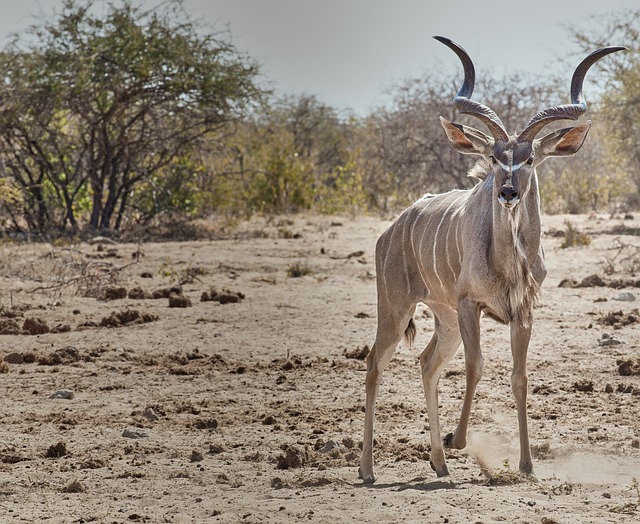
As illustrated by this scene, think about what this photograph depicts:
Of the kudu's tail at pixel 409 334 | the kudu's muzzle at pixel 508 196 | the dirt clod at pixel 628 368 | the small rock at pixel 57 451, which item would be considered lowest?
the small rock at pixel 57 451

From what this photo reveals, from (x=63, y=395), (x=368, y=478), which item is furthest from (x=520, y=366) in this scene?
(x=63, y=395)

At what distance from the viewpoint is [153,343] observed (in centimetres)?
920

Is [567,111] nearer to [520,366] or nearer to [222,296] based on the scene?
[520,366]

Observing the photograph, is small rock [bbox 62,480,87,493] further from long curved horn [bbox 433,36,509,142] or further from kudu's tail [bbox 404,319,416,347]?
long curved horn [bbox 433,36,509,142]

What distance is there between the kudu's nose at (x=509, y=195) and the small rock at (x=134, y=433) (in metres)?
2.57

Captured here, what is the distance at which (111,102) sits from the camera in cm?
1795

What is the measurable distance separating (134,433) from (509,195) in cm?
264

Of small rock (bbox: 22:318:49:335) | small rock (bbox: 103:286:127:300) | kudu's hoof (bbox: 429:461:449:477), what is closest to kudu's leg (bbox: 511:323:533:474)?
kudu's hoof (bbox: 429:461:449:477)

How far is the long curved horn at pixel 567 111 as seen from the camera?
17.9 ft

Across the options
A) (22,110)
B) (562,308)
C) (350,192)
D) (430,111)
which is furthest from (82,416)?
(430,111)

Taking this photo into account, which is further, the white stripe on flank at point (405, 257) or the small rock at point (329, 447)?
the white stripe on flank at point (405, 257)

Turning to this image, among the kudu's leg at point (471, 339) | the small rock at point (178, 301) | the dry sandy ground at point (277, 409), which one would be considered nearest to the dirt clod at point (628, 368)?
the dry sandy ground at point (277, 409)

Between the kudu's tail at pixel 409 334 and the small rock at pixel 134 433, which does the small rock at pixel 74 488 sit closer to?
the small rock at pixel 134 433

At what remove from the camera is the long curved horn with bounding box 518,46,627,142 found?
5450 millimetres
